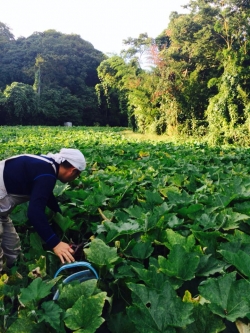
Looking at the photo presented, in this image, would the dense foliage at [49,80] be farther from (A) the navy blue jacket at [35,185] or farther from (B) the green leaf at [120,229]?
(B) the green leaf at [120,229]

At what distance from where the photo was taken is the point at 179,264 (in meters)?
1.42

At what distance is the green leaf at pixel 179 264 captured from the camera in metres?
1.40

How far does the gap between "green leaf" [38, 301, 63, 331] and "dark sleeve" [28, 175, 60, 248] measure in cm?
73

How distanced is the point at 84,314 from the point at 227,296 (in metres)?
0.51

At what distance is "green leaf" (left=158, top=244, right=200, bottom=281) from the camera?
55.2 inches

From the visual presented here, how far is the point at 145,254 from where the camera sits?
5.53 feet

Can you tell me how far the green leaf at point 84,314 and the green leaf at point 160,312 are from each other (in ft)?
0.38

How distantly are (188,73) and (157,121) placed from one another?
430 cm

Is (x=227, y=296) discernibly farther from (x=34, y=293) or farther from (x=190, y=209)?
(x=190, y=209)

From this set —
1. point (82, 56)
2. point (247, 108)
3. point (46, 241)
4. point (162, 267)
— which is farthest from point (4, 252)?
point (82, 56)

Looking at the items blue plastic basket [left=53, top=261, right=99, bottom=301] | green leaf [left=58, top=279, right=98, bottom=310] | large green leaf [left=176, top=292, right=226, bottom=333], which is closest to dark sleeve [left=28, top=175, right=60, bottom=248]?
blue plastic basket [left=53, top=261, right=99, bottom=301]

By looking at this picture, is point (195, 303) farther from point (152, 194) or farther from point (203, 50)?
point (203, 50)

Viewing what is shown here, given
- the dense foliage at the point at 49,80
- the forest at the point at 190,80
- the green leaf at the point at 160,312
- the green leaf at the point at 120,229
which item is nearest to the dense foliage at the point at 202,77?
the forest at the point at 190,80

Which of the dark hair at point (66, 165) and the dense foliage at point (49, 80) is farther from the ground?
the dense foliage at point (49, 80)
